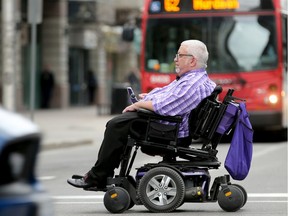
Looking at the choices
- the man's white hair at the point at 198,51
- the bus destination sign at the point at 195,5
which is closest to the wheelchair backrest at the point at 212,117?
the man's white hair at the point at 198,51

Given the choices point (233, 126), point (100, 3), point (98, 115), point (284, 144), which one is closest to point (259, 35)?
point (284, 144)

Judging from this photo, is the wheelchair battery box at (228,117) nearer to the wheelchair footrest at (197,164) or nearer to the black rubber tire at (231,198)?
the wheelchair footrest at (197,164)

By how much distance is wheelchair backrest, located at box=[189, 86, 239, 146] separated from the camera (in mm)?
9562

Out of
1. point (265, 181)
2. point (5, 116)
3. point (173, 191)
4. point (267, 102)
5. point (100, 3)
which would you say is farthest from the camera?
point (100, 3)

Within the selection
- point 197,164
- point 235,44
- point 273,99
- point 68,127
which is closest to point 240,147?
point 197,164

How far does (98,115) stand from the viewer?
37.8m

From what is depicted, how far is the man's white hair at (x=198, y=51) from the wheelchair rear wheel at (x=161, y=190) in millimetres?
978

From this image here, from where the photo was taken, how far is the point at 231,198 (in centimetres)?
962

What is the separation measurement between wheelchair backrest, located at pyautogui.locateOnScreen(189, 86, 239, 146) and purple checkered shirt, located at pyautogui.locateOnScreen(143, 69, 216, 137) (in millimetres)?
54

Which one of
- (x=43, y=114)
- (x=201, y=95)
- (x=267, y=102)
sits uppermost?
(x=201, y=95)

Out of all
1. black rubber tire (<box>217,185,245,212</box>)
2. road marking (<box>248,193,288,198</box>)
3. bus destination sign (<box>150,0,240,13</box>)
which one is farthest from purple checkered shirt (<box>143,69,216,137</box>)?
bus destination sign (<box>150,0,240,13</box>)

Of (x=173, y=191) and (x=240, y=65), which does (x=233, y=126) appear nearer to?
(x=173, y=191)

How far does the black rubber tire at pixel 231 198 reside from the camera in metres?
9.61

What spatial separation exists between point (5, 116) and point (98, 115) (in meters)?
33.4
